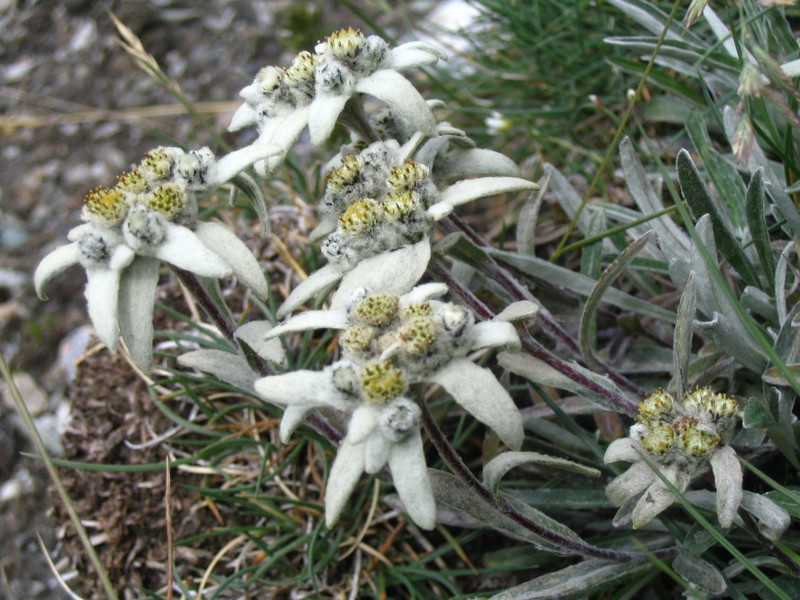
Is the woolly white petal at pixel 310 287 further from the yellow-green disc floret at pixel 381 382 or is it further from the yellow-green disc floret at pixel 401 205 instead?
the yellow-green disc floret at pixel 381 382

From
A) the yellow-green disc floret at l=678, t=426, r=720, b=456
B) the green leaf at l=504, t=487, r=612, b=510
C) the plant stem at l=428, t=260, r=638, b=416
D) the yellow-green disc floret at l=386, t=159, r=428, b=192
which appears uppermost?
the yellow-green disc floret at l=386, t=159, r=428, b=192

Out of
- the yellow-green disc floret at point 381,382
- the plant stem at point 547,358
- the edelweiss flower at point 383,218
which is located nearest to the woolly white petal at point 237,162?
the edelweiss flower at point 383,218

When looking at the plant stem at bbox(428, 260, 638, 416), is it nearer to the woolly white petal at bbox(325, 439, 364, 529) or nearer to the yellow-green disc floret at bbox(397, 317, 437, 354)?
the yellow-green disc floret at bbox(397, 317, 437, 354)

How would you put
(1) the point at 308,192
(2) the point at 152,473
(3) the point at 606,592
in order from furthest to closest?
(1) the point at 308,192, (2) the point at 152,473, (3) the point at 606,592

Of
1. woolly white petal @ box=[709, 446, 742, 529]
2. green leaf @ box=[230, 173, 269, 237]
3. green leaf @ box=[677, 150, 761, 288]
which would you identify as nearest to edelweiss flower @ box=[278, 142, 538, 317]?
green leaf @ box=[230, 173, 269, 237]

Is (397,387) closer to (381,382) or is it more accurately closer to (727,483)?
(381,382)

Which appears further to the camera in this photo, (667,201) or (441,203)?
(667,201)

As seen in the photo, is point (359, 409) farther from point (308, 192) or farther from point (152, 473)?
point (308, 192)

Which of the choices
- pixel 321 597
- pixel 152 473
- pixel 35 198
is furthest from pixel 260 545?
pixel 35 198
